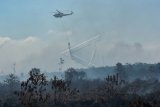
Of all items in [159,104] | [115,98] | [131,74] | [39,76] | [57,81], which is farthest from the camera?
[131,74]

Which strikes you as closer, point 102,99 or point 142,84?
point 102,99

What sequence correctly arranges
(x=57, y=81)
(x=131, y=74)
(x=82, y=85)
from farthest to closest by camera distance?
(x=131, y=74) → (x=82, y=85) → (x=57, y=81)

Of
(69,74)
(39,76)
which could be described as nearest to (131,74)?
(69,74)

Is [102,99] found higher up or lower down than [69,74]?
lower down

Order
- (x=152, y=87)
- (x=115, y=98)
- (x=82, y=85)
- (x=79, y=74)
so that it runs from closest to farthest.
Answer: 1. (x=115, y=98)
2. (x=152, y=87)
3. (x=82, y=85)
4. (x=79, y=74)

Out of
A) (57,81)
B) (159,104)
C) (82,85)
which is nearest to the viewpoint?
(159,104)

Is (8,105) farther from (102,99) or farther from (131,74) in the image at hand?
(131,74)

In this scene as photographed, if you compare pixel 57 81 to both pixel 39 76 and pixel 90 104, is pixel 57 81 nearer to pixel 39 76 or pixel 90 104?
pixel 90 104

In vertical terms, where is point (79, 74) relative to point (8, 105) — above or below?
above

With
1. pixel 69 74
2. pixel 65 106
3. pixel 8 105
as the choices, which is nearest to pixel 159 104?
pixel 65 106
